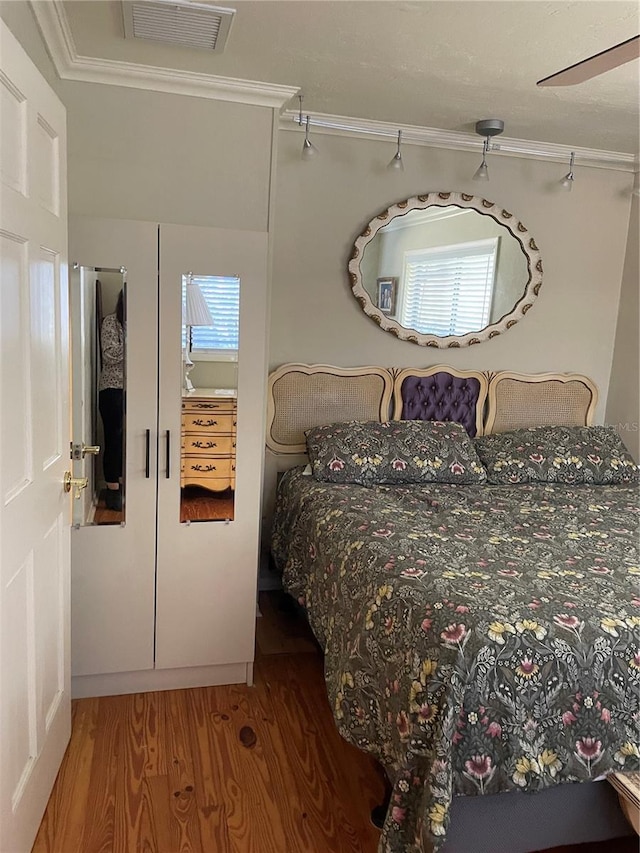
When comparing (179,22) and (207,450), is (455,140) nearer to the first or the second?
(179,22)

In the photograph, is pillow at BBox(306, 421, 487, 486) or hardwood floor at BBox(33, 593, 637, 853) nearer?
hardwood floor at BBox(33, 593, 637, 853)

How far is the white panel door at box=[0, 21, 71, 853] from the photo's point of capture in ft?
4.74

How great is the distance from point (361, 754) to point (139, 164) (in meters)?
2.40

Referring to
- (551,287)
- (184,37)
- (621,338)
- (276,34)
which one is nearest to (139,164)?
(184,37)

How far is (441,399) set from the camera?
11.6ft

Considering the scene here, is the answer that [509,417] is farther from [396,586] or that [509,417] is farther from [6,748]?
[6,748]

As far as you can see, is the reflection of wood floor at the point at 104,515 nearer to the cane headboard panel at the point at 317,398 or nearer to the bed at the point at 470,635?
the bed at the point at 470,635

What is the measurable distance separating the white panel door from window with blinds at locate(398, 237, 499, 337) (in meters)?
1.99

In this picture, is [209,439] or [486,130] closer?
[209,439]

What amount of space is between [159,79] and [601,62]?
1.63m

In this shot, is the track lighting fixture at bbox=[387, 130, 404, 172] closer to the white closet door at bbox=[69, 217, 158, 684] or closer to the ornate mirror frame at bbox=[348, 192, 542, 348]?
the ornate mirror frame at bbox=[348, 192, 542, 348]

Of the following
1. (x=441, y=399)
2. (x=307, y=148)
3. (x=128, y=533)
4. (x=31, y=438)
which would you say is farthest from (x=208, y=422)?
(x=441, y=399)

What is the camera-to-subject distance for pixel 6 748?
5.01 ft

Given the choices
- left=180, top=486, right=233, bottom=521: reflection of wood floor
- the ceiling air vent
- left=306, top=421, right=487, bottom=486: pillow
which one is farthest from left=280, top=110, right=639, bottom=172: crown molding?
left=180, top=486, right=233, bottom=521: reflection of wood floor
